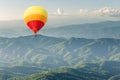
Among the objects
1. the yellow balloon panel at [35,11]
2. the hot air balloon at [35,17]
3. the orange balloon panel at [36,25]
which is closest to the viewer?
the yellow balloon panel at [35,11]

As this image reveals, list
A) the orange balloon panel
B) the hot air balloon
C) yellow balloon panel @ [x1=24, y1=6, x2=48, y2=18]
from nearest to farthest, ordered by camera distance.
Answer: yellow balloon panel @ [x1=24, y1=6, x2=48, y2=18], the hot air balloon, the orange balloon panel

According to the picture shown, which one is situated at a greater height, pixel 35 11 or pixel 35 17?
pixel 35 11

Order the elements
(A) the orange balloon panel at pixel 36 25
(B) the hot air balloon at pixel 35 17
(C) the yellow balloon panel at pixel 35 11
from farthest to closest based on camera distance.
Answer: (A) the orange balloon panel at pixel 36 25
(B) the hot air balloon at pixel 35 17
(C) the yellow balloon panel at pixel 35 11

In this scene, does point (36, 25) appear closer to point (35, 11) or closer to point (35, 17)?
point (35, 17)

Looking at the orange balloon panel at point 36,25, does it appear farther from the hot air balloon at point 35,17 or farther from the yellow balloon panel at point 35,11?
the yellow balloon panel at point 35,11

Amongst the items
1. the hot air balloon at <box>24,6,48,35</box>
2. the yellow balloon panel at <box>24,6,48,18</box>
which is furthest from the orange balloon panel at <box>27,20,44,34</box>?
the yellow balloon panel at <box>24,6,48,18</box>

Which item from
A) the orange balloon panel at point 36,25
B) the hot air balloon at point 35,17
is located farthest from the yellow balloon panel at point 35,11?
the orange balloon panel at point 36,25

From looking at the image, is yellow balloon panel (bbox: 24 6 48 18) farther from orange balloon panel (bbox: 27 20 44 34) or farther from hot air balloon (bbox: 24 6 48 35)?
orange balloon panel (bbox: 27 20 44 34)

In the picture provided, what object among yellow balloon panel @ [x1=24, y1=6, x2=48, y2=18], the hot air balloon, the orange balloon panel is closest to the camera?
yellow balloon panel @ [x1=24, y1=6, x2=48, y2=18]

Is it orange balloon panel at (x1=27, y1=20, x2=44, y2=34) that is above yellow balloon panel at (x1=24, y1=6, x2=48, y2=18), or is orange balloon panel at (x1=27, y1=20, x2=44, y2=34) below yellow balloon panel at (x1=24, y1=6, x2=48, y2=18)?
below

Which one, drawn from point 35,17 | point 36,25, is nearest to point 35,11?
point 35,17
